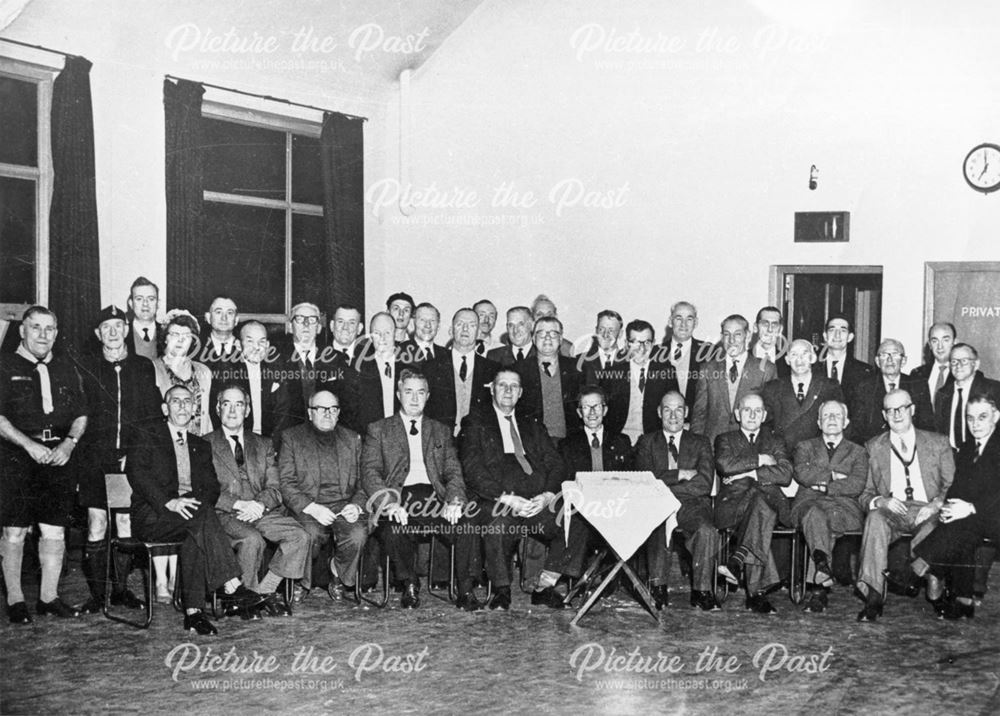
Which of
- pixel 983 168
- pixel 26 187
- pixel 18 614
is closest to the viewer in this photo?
pixel 18 614

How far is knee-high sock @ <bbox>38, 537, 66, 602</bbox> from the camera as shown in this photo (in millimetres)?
5172

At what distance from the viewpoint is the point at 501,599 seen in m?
5.50

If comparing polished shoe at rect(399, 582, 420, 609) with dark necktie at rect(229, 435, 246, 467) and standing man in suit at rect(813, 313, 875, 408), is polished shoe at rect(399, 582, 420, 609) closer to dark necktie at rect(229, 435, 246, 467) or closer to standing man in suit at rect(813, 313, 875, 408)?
dark necktie at rect(229, 435, 246, 467)

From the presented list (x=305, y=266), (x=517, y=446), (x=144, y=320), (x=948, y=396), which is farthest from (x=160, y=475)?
(x=948, y=396)

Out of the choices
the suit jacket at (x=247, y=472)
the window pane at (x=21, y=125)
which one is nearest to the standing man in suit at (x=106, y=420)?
the suit jacket at (x=247, y=472)

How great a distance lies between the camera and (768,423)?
6.12m

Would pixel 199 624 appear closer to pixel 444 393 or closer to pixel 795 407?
pixel 444 393

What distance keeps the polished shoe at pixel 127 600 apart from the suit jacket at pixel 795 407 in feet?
11.4

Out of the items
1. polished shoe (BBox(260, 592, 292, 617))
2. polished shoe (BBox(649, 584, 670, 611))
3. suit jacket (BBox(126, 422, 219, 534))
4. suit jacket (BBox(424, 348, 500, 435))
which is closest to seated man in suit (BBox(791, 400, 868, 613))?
polished shoe (BBox(649, 584, 670, 611))

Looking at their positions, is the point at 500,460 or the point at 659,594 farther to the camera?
the point at 500,460

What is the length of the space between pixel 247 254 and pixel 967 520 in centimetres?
581

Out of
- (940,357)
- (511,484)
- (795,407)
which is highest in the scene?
(940,357)

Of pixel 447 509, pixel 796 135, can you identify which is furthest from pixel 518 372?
pixel 796 135

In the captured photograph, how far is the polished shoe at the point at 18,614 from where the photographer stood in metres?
5.05
